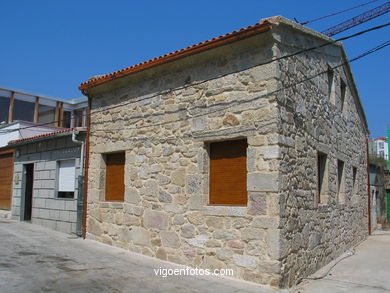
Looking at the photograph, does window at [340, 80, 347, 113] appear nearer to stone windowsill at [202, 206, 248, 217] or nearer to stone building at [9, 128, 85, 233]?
stone windowsill at [202, 206, 248, 217]

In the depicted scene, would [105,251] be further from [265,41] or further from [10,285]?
[265,41]

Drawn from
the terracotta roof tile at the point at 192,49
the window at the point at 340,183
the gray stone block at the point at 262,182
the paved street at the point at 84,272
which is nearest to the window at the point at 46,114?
the terracotta roof tile at the point at 192,49

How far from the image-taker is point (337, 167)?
8875 millimetres

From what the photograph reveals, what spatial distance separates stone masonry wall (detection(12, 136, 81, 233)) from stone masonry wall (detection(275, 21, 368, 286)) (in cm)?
556

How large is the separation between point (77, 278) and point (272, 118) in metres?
3.77

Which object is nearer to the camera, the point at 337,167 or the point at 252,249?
the point at 252,249

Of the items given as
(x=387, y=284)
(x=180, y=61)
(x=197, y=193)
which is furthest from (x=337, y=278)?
(x=180, y=61)

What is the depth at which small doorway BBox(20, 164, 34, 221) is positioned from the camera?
11727 millimetres

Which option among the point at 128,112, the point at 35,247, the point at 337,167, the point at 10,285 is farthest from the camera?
the point at 337,167

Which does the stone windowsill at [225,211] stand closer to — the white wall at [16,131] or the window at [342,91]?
the window at [342,91]

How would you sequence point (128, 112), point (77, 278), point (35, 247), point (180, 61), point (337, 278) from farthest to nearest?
1. point (128, 112)
2. point (35, 247)
3. point (180, 61)
4. point (337, 278)
5. point (77, 278)

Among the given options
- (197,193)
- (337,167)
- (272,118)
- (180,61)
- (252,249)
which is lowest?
(252,249)

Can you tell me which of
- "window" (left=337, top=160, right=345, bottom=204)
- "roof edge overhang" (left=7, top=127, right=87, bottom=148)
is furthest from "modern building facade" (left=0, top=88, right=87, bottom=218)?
"window" (left=337, top=160, right=345, bottom=204)

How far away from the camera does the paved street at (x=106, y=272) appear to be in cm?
529
